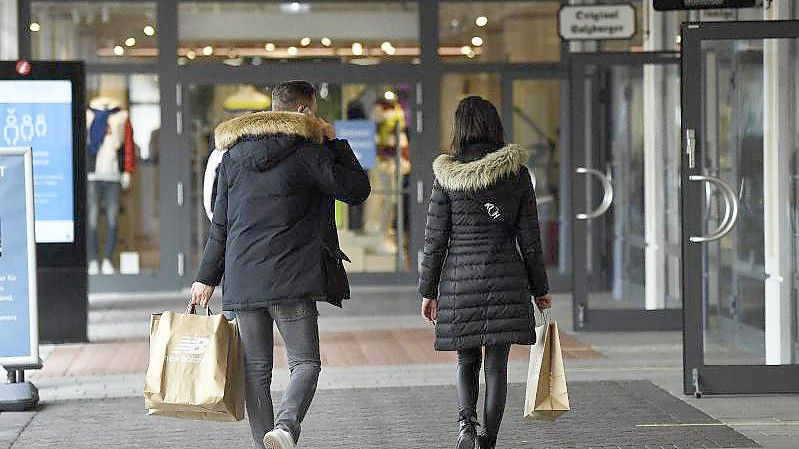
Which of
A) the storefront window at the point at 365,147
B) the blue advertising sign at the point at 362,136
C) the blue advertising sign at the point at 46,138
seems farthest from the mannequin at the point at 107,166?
the blue advertising sign at the point at 46,138

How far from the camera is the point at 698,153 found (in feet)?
28.4

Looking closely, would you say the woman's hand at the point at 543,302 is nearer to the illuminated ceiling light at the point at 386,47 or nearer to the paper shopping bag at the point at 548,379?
the paper shopping bag at the point at 548,379

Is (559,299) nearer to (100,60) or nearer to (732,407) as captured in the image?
(100,60)

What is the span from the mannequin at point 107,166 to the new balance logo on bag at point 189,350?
1051 cm

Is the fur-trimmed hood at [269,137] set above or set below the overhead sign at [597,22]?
below

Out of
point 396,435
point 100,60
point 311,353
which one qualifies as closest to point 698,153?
point 396,435

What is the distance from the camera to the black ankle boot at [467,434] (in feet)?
21.3

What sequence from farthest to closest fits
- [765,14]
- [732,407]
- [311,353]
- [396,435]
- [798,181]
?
1. [765,14]
2. [798,181]
3. [732,407]
4. [396,435]
5. [311,353]

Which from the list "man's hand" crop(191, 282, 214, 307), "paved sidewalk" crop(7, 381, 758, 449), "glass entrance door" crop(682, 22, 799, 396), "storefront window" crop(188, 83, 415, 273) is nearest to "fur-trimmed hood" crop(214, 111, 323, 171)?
"man's hand" crop(191, 282, 214, 307)

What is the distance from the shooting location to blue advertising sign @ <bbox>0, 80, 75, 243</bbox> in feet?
36.1

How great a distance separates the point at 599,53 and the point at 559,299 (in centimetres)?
430

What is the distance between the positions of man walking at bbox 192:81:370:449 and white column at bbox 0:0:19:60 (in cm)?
1013

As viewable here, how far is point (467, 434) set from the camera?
21.4 ft

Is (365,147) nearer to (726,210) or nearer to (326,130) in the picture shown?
(726,210)
